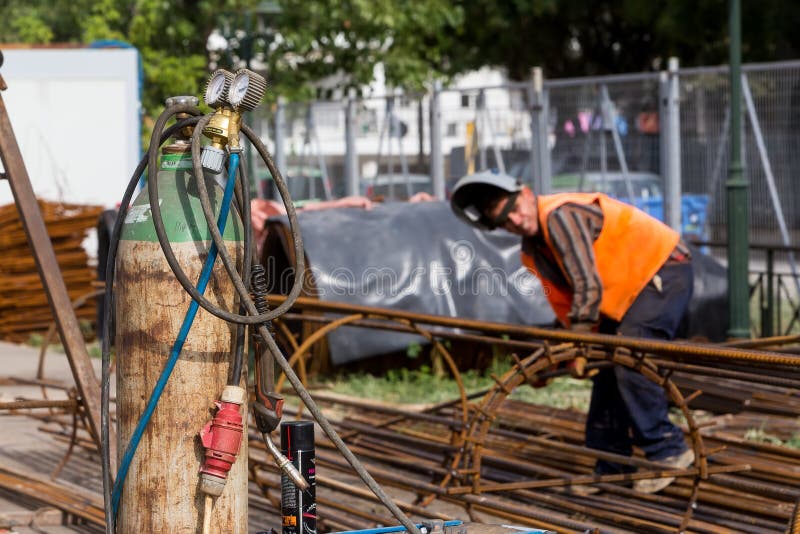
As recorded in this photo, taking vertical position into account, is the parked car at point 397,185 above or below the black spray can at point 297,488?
above

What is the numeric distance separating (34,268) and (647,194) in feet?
21.5

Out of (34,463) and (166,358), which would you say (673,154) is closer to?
(34,463)

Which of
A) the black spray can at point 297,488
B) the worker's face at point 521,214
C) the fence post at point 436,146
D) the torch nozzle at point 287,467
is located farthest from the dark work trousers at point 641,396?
the fence post at point 436,146

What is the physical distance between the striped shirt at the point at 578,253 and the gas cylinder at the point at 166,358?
252cm

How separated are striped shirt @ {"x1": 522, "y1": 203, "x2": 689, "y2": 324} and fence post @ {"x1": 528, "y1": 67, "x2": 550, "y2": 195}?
705 cm

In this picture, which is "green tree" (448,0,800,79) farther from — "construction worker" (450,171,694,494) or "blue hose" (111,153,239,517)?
"blue hose" (111,153,239,517)

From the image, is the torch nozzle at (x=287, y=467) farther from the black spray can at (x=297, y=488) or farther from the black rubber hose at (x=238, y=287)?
the black rubber hose at (x=238, y=287)

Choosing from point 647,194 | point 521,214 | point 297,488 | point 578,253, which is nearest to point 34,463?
point 521,214

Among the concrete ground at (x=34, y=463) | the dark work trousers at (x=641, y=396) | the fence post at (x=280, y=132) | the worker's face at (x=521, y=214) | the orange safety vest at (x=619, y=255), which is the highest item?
the fence post at (x=280, y=132)

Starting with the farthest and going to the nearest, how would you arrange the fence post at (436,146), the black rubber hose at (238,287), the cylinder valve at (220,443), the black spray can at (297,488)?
the fence post at (436,146), the black spray can at (297,488), the cylinder valve at (220,443), the black rubber hose at (238,287)

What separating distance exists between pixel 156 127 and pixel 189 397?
755 mm

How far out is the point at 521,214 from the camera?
5680 millimetres

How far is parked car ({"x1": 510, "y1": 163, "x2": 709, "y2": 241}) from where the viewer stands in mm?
12781

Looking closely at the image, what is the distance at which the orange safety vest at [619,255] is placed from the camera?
19.2 ft
